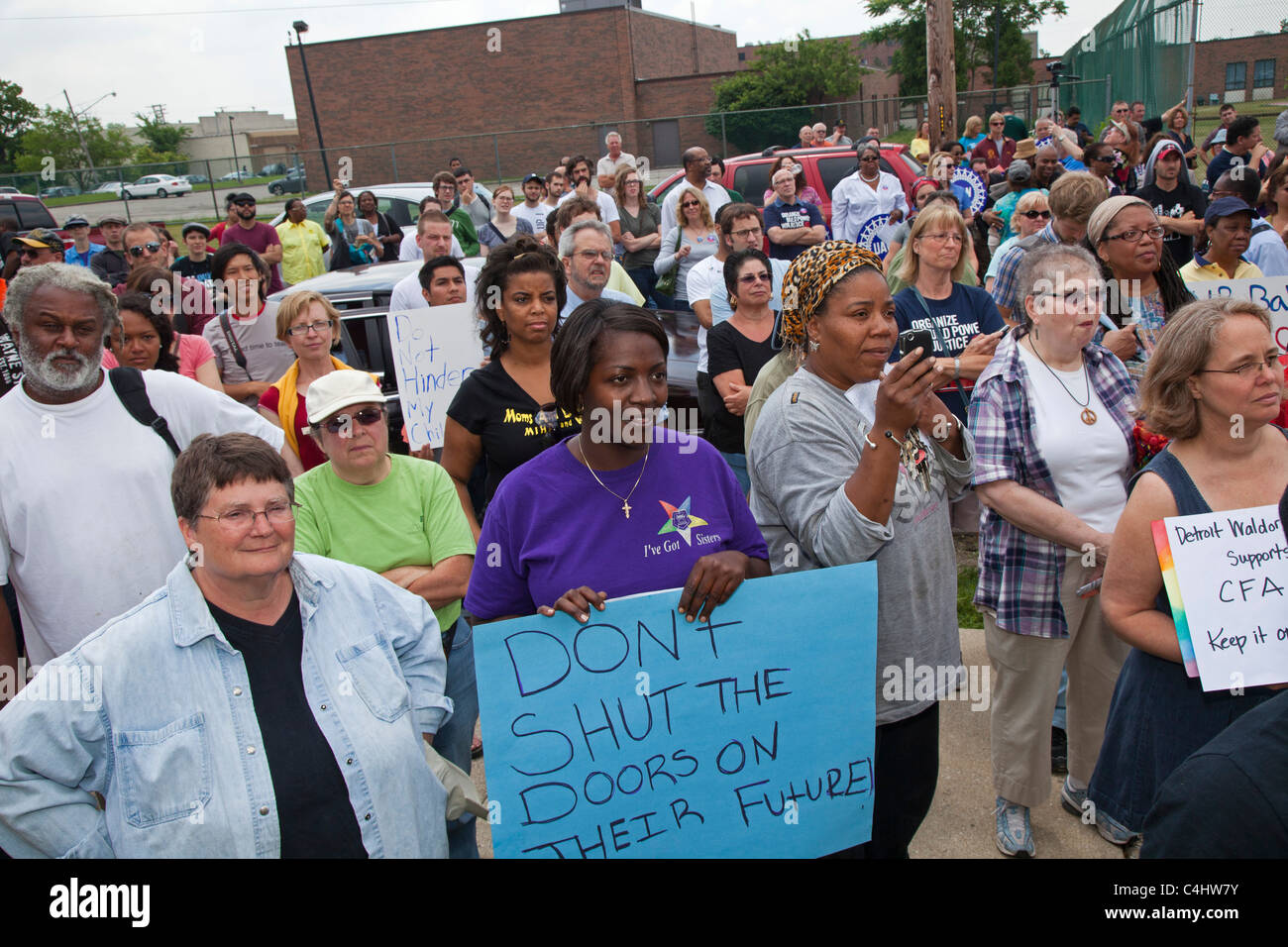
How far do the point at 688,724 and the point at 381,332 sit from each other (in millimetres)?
5733

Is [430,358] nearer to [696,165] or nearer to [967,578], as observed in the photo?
[967,578]

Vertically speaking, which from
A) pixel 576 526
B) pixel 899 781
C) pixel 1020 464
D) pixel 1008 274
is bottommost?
pixel 899 781

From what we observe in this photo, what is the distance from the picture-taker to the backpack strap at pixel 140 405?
10.8ft

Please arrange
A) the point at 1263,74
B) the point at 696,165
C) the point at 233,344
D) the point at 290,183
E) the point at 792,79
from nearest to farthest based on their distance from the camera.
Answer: the point at 233,344
the point at 696,165
the point at 1263,74
the point at 290,183
the point at 792,79

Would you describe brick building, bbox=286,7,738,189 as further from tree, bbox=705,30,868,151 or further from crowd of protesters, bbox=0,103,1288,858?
crowd of protesters, bbox=0,103,1288,858

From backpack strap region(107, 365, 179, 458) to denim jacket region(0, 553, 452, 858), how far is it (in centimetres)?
114

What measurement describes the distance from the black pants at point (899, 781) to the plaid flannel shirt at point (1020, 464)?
913 mm

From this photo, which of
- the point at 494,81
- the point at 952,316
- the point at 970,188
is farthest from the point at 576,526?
the point at 494,81

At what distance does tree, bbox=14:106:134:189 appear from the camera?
51.2 meters

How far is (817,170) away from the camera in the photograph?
43.4 ft

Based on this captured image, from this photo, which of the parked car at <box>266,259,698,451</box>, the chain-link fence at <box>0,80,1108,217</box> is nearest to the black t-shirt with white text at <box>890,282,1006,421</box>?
the parked car at <box>266,259,698,451</box>

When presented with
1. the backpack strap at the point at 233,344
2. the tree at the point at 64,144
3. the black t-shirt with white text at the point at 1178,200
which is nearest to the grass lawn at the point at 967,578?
the black t-shirt with white text at the point at 1178,200

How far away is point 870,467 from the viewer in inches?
93.9
